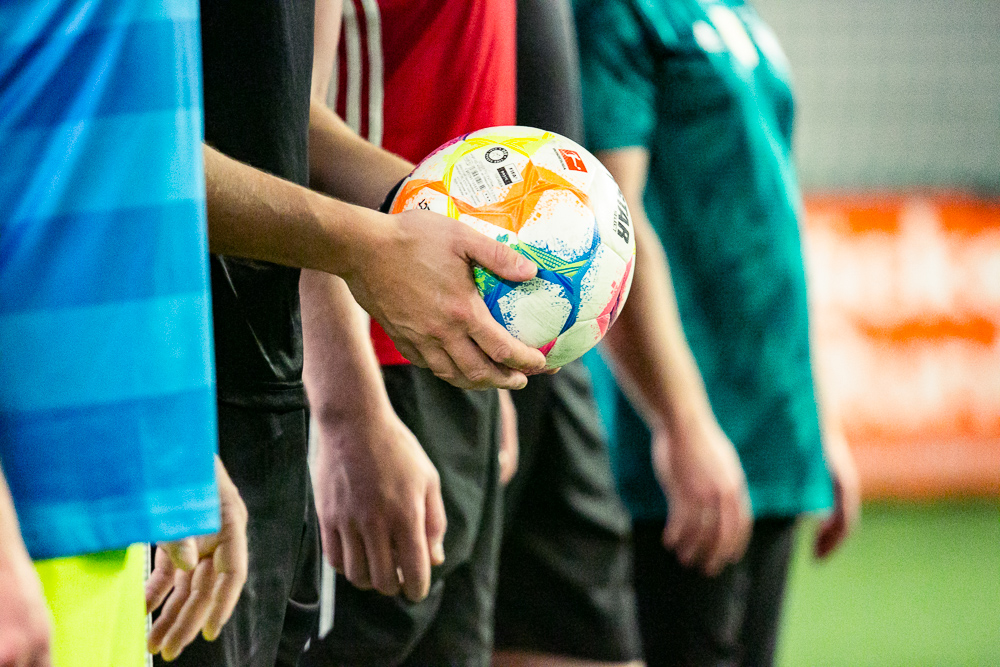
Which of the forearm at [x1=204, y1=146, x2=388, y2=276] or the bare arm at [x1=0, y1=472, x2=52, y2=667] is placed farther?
the forearm at [x1=204, y1=146, x2=388, y2=276]

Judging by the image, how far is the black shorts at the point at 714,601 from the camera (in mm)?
1823

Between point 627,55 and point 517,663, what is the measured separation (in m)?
0.95

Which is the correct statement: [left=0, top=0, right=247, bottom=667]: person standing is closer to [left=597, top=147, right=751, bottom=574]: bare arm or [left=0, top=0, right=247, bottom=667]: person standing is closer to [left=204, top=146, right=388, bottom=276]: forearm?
[left=204, top=146, right=388, bottom=276]: forearm

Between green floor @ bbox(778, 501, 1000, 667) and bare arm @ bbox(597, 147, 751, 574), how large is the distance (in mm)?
1356

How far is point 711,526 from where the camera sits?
5.56 ft

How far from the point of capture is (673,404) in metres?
1.67

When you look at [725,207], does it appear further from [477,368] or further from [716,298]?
[477,368]

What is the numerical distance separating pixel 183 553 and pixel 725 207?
3.85 ft

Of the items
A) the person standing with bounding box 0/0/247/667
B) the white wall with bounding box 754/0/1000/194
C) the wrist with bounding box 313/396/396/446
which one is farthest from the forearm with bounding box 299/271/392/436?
the white wall with bounding box 754/0/1000/194

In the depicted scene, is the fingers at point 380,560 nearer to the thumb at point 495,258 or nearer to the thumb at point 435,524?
the thumb at point 435,524

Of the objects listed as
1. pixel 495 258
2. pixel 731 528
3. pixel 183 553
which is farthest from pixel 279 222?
pixel 731 528

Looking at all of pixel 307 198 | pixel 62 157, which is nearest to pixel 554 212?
pixel 307 198

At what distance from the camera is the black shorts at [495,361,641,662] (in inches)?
63.1

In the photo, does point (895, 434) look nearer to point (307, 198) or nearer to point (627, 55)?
point (627, 55)
